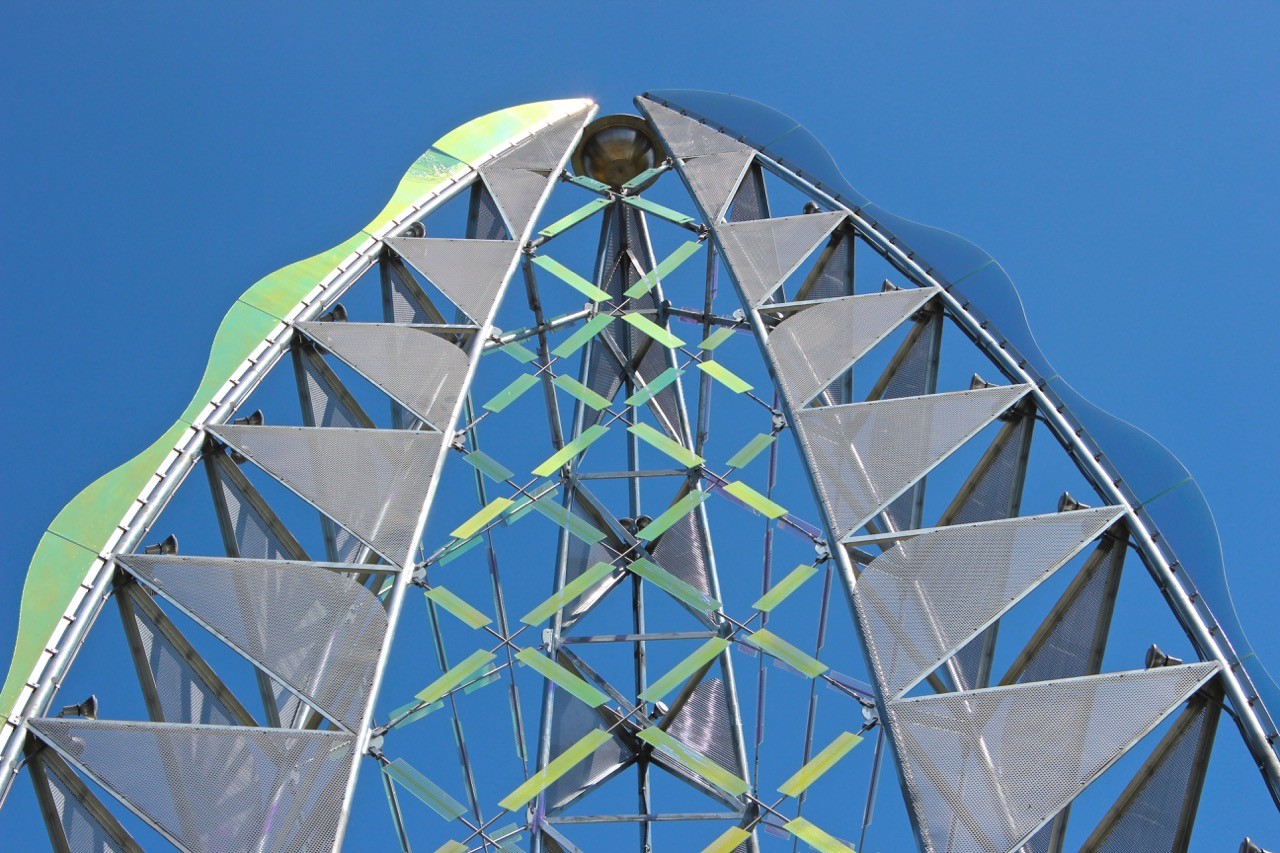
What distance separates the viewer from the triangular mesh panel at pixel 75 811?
1035 cm

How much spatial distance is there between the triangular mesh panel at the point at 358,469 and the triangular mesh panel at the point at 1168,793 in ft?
20.3

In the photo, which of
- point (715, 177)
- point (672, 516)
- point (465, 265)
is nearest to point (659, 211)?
point (715, 177)

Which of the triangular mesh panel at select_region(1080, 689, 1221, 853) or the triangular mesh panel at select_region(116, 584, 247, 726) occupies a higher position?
the triangular mesh panel at select_region(116, 584, 247, 726)

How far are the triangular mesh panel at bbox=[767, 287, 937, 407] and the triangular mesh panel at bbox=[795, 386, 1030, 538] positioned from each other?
2.25ft

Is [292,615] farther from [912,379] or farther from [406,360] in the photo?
[912,379]

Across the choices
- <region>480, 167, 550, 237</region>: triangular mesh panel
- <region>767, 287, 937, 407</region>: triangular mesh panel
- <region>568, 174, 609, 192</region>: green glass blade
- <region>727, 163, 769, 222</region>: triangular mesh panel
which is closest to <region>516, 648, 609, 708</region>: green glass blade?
<region>767, 287, 937, 407</region>: triangular mesh panel

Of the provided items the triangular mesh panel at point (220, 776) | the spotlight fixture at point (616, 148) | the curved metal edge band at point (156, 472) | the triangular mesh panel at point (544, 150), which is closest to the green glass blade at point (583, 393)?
the curved metal edge band at point (156, 472)

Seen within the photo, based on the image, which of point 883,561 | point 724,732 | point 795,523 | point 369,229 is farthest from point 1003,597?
point 369,229

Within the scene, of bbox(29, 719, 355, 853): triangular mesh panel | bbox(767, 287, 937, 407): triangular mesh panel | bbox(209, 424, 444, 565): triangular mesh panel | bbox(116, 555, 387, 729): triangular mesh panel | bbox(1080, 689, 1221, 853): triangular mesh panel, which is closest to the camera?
bbox(29, 719, 355, 853): triangular mesh panel

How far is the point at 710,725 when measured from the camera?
1645cm

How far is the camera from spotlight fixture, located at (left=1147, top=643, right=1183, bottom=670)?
35.7 ft

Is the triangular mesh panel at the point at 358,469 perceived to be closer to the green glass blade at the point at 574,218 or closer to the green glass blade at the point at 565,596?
the green glass blade at the point at 565,596

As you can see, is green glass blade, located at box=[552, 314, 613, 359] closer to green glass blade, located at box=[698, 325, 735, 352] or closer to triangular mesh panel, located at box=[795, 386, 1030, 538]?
green glass blade, located at box=[698, 325, 735, 352]

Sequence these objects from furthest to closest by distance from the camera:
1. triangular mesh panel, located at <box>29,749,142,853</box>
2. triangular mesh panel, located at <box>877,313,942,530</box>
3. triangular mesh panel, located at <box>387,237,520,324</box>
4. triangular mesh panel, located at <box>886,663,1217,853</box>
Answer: triangular mesh panel, located at <box>387,237,520,324</box> < triangular mesh panel, located at <box>877,313,942,530</box> < triangular mesh panel, located at <box>29,749,142,853</box> < triangular mesh panel, located at <box>886,663,1217,853</box>
